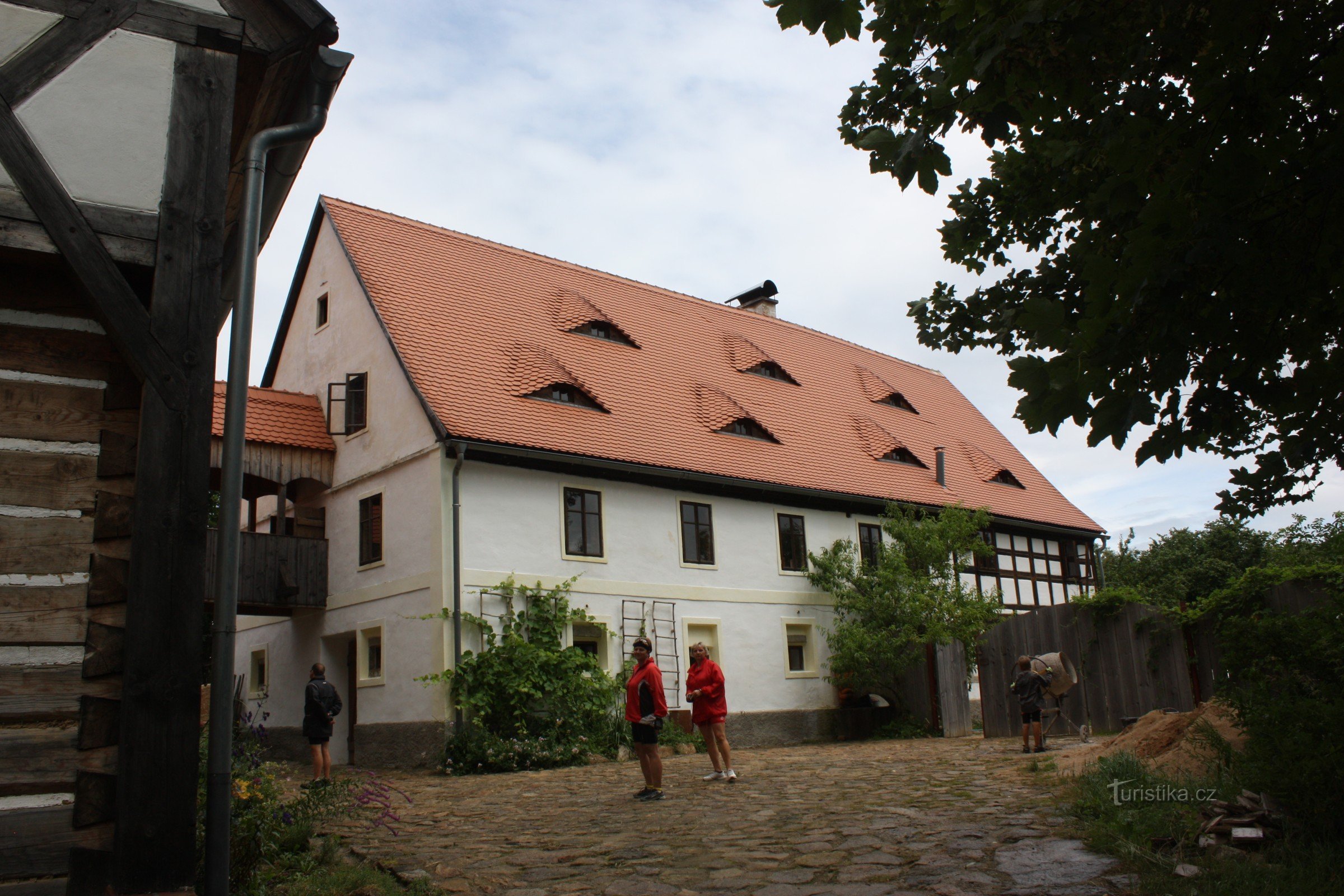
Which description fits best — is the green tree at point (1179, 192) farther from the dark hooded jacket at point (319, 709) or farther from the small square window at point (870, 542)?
the small square window at point (870, 542)

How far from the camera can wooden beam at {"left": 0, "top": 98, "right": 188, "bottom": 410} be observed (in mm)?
5133

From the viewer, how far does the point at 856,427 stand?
2633cm

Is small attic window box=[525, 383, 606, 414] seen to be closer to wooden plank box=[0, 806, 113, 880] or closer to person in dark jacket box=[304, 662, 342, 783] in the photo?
person in dark jacket box=[304, 662, 342, 783]

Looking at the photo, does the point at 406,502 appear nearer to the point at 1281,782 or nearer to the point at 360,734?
the point at 360,734

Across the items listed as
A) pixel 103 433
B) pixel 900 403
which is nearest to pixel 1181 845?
pixel 103 433

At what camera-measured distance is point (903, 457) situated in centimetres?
2622

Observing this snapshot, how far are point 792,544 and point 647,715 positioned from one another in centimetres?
1127

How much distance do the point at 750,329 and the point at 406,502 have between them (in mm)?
13261

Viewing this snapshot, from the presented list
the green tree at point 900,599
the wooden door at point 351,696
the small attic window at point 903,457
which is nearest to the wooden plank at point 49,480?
the wooden door at point 351,696

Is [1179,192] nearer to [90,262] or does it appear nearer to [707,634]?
[90,262]

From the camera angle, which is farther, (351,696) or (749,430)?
(749,430)

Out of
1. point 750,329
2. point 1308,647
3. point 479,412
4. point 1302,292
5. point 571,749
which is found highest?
point 750,329

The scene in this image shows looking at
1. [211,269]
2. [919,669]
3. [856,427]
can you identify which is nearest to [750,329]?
[856,427]

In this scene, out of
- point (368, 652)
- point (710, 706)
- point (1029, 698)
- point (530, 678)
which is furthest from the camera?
point (368, 652)
